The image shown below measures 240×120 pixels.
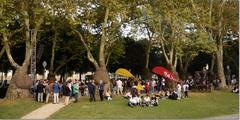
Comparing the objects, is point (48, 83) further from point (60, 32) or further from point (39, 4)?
point (60, 32)

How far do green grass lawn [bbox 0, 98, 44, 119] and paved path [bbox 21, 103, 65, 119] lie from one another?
1.50 ft

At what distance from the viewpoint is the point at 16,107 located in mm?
32000

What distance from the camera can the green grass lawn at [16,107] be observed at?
29253mm

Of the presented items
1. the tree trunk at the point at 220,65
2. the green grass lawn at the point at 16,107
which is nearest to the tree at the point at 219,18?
the tree trunk at the point at 220,65

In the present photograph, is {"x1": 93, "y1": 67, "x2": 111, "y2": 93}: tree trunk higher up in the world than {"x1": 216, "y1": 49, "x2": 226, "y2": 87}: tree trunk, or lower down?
lower down

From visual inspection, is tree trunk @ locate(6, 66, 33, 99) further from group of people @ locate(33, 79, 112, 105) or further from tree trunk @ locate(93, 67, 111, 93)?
tree trunk @ locate(93, 67, 111, 93)

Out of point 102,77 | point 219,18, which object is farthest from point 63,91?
point 219,18

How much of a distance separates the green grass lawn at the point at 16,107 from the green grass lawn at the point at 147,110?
6.84 ft

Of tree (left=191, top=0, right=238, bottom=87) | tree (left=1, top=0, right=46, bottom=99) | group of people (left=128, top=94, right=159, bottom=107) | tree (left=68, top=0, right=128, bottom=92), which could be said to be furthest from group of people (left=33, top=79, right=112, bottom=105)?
tree (left=191, top=0, right=238, bottom=87)

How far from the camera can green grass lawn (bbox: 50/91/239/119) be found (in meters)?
29.6

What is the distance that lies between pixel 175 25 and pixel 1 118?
23.9 metres

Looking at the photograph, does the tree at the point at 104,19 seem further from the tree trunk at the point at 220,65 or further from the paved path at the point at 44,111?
→ the tree trunk at the point at 220,65

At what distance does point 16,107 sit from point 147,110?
8107 mm

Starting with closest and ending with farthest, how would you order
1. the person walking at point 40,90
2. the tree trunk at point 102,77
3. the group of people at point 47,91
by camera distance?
1. the group of people at point 47,91
2. the person walking at point 40,90
3. the tree trunk at point 102,77
